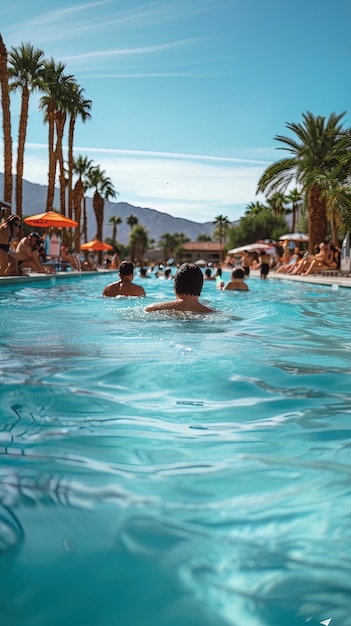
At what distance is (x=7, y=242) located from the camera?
12.2 meters

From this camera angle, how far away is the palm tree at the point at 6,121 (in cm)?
2484

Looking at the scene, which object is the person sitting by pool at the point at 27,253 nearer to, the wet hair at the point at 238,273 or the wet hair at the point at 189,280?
the wet hair at the point at 238,273

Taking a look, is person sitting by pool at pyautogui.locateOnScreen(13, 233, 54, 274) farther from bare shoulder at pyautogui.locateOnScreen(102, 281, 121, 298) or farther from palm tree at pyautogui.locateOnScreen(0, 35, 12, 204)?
palm tree at pyautogui.locateOnScreen(0, 35, 12, 204)

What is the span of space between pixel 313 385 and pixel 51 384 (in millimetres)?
1873

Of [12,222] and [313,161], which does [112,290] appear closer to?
[12,222]

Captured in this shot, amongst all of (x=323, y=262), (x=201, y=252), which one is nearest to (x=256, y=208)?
(x=201, y=252)

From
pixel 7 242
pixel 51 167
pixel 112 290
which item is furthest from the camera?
pixel 51 167

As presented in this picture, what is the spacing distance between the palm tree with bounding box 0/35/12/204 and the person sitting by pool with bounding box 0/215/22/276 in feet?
43.2

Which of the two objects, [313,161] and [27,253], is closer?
[27,253]

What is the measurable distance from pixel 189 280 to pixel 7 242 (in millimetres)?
7110

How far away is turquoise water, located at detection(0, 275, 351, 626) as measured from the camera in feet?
4.96

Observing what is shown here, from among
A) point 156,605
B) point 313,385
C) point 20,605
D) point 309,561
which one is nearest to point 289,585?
point 309,561

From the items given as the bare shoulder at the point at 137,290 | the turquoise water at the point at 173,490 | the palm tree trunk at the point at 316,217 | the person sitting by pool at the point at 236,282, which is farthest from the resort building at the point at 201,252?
the turquoise water at the point at 173,490

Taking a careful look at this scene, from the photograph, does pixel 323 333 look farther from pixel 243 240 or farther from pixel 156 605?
pixel 243 240
